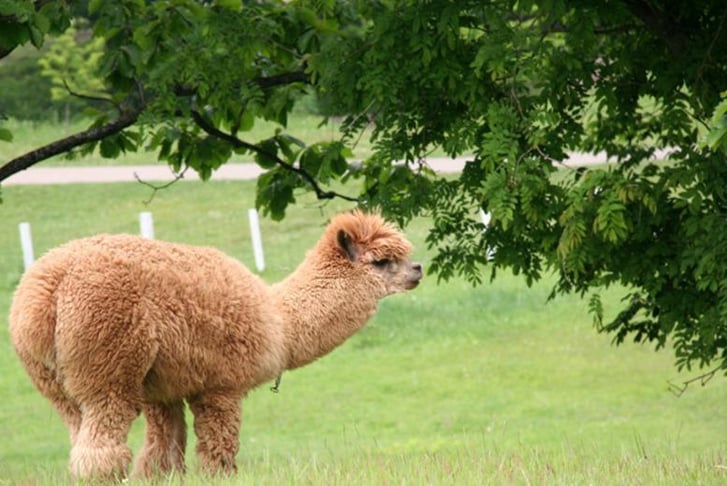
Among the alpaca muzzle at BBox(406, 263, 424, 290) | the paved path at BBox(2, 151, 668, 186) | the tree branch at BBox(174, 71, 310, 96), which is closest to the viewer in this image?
the alpaca muzzle at BBox(406, 263, 424, 290)

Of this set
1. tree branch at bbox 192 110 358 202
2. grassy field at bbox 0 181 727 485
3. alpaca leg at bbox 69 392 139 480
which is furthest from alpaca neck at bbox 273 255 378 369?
grassy field at bbox 0 181 727 485

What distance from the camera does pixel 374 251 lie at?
28.0 feet

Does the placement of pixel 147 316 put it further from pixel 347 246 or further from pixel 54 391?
pixel 347 246

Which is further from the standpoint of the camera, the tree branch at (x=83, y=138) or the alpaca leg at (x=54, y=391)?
the tree branch at (x=83, y=138)

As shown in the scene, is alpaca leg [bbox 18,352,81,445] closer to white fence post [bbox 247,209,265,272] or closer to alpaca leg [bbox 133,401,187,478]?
alpaca leg [bbox 133,401,187,478]

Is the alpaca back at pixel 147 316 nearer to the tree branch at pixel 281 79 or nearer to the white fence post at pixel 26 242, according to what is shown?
the tree branch at pixel 281 79

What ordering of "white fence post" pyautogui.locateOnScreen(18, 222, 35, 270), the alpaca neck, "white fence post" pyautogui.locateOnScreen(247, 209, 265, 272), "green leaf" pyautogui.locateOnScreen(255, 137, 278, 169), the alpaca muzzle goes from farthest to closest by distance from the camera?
1. "white fence post" pyautogui.locateOnScreen(18, 222, 35, 270)
2. "white fence post" pyautogui.locateOnScreen(247, 209, 265, 272)
3. "green leaf" pyautogui.locateOnScreen(255, 137, 278, 169)
4. the alpaca muzzle
5. the alpaca neck

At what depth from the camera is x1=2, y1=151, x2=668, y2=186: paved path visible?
3353cm

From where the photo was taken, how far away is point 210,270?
7.82m

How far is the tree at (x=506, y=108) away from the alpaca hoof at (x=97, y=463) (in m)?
2.41

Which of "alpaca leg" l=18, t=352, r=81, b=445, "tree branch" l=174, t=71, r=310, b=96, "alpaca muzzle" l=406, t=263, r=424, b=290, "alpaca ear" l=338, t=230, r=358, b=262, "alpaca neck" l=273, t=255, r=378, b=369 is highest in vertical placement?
"tree branch" l=174, t=71, r=310, b=96

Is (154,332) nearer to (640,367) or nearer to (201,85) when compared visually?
(201,85)

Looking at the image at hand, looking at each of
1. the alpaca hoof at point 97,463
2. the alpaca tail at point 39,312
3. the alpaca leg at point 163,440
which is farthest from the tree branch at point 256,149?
the alpaca hoof at point 97,463

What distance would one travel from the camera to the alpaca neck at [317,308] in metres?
8.36
